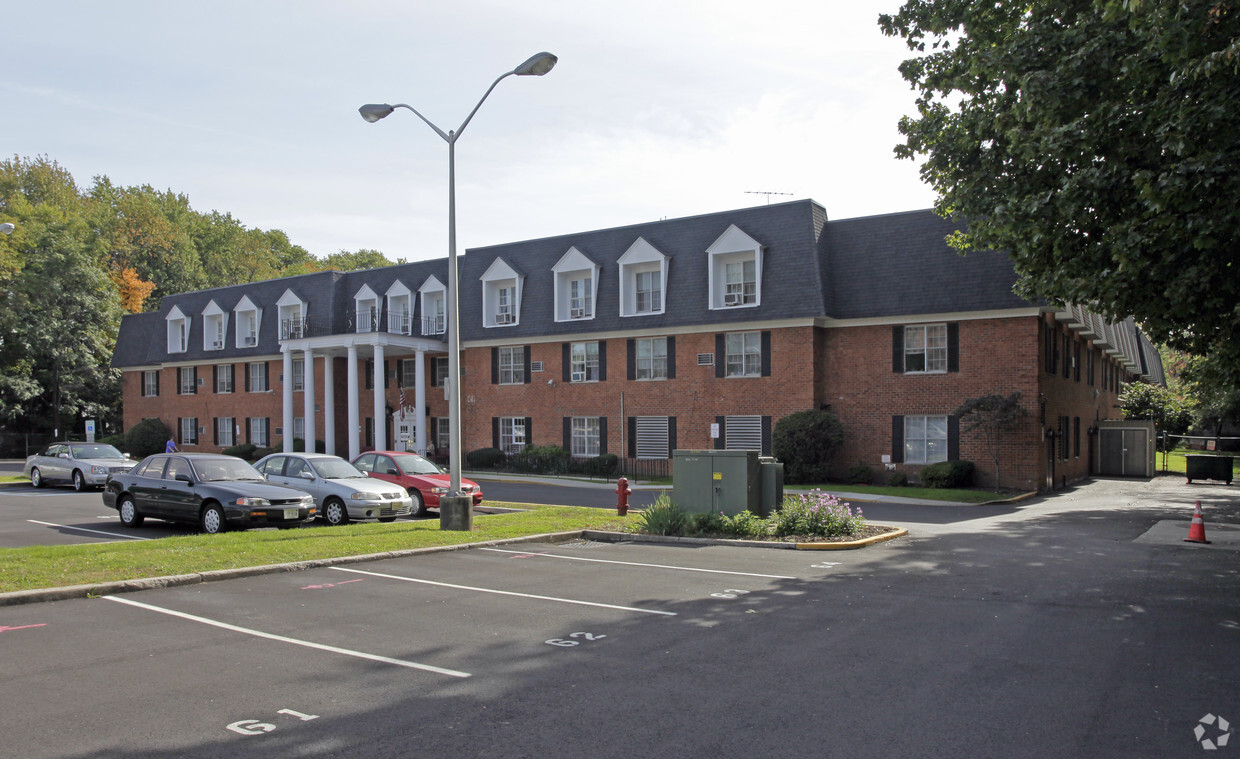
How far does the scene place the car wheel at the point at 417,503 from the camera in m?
19.8

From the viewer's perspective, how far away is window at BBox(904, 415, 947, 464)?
2820cm

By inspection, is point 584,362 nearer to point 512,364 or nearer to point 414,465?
point 512,364

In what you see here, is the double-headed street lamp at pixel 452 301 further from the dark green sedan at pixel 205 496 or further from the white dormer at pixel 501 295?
the white dormer at pixel 501 295

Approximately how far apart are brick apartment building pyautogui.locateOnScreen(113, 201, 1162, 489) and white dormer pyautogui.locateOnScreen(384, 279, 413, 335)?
0.35 ft

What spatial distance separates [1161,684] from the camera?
6734mm

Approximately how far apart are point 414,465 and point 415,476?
66 centimetres

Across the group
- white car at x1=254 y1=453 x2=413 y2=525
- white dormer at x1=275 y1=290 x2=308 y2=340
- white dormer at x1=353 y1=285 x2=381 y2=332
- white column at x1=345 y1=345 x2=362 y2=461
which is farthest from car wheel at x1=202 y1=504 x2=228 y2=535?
white dormer at x1=275 y1=290 x2=308 y2=340

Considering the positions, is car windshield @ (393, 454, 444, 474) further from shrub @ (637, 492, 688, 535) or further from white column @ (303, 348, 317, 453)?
white column @ (303, 348, 317, 453)

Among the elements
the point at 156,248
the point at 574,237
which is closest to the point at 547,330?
the point at 574,237

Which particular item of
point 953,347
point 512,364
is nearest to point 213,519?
point 953,347

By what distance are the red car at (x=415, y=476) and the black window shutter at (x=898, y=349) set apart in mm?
15130

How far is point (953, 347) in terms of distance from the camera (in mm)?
27859

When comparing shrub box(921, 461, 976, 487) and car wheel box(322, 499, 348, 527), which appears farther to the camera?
shrub box(921, 461, 976, 487)

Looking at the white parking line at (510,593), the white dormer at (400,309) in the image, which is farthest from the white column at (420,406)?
the white parking line at (510,593)
